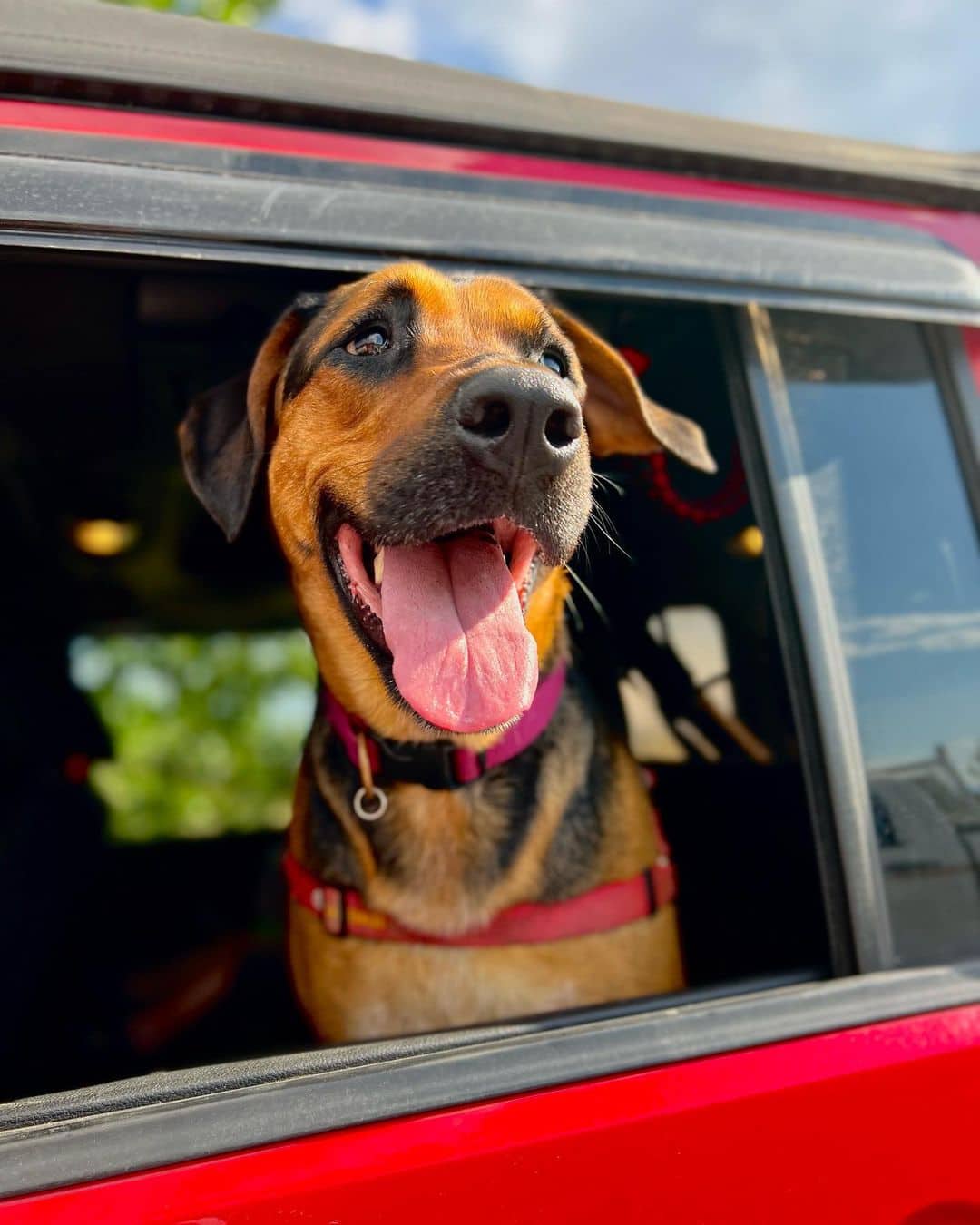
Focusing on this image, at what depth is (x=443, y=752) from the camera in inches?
87.6

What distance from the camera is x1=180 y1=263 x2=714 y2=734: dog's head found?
1786 millimetres

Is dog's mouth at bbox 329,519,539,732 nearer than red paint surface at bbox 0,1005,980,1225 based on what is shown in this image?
No

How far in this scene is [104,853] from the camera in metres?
4.17

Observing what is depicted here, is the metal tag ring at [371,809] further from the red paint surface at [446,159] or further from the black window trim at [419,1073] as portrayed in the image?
the red paint surface at [446,159]

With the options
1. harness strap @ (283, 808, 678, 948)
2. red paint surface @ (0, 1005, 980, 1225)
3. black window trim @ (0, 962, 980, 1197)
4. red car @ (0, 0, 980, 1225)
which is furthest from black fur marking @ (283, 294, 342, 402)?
red paint surface @ (0, 1005, 980, 1225)

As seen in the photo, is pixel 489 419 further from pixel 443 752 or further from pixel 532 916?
pixel 532 916

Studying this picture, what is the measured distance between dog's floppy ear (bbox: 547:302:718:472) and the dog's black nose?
48 centimetres

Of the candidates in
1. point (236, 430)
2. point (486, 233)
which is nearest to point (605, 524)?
point (236, 430)

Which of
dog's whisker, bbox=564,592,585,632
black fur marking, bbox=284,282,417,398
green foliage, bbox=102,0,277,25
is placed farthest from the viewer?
green foliage, bbox=102,0,277,25

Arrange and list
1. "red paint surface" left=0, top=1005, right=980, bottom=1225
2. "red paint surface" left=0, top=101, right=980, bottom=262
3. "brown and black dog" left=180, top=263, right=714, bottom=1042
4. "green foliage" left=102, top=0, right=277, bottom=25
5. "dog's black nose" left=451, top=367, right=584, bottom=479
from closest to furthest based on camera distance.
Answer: "red paint surface" left=0, top=1005, right=980, bottom=1225, "red paint surface" left=0, top=101, right=980, bottom=262, "dog's black nose" left=451, top=367, right=584, bottom=479, "brown and black dog" left=180, top=263, right=714, bottom=1042, "green foliage" left=102, top=0, right=277, bottom=25

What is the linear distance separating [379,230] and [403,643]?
0.73 meters

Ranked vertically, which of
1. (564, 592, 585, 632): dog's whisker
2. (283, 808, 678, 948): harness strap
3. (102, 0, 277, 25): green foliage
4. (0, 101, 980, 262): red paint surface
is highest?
(102, 0, 277, 25): green foliage

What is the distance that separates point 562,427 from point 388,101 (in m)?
0.67

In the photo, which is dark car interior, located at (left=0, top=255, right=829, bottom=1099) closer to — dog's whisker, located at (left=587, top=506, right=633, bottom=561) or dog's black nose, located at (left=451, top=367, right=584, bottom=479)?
dog's whisker, located at (left=587, top=506, right=633, bottom=561)
